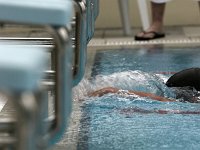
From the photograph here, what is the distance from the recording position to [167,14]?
17.9ft

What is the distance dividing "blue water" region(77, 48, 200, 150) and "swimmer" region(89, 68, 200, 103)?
0.15 ft

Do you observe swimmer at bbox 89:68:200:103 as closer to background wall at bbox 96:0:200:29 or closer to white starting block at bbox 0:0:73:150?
white starting block at bbox 0:0:73:150

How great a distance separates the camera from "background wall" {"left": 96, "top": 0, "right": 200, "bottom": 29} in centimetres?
542

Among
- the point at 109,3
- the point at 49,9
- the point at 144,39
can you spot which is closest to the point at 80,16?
the point at 49,9

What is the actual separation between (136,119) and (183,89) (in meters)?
0.59

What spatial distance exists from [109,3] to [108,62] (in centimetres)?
208

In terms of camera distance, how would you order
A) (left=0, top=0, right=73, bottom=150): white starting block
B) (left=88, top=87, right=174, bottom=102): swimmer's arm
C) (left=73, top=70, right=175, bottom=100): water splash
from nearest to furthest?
(left=0, top=0, right=73, bottom=150): white starting block
(left=88, top=87, right=174, bottom=102): swimmer's arm
(left=73, top=70, right=175, bottom=100): water splash

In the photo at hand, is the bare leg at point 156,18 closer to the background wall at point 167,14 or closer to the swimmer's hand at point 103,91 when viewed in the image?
the background wall at point 167,14

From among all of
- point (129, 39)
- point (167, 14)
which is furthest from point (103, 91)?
point (167, 14)

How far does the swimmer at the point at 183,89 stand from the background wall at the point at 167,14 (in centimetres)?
290

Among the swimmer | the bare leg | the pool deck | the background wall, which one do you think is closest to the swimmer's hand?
the swimmer

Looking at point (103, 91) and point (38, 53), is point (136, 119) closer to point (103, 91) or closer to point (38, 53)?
point (103, 91)

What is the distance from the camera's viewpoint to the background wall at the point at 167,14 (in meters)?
5.42

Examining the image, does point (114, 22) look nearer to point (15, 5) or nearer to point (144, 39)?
point (144, 39)
